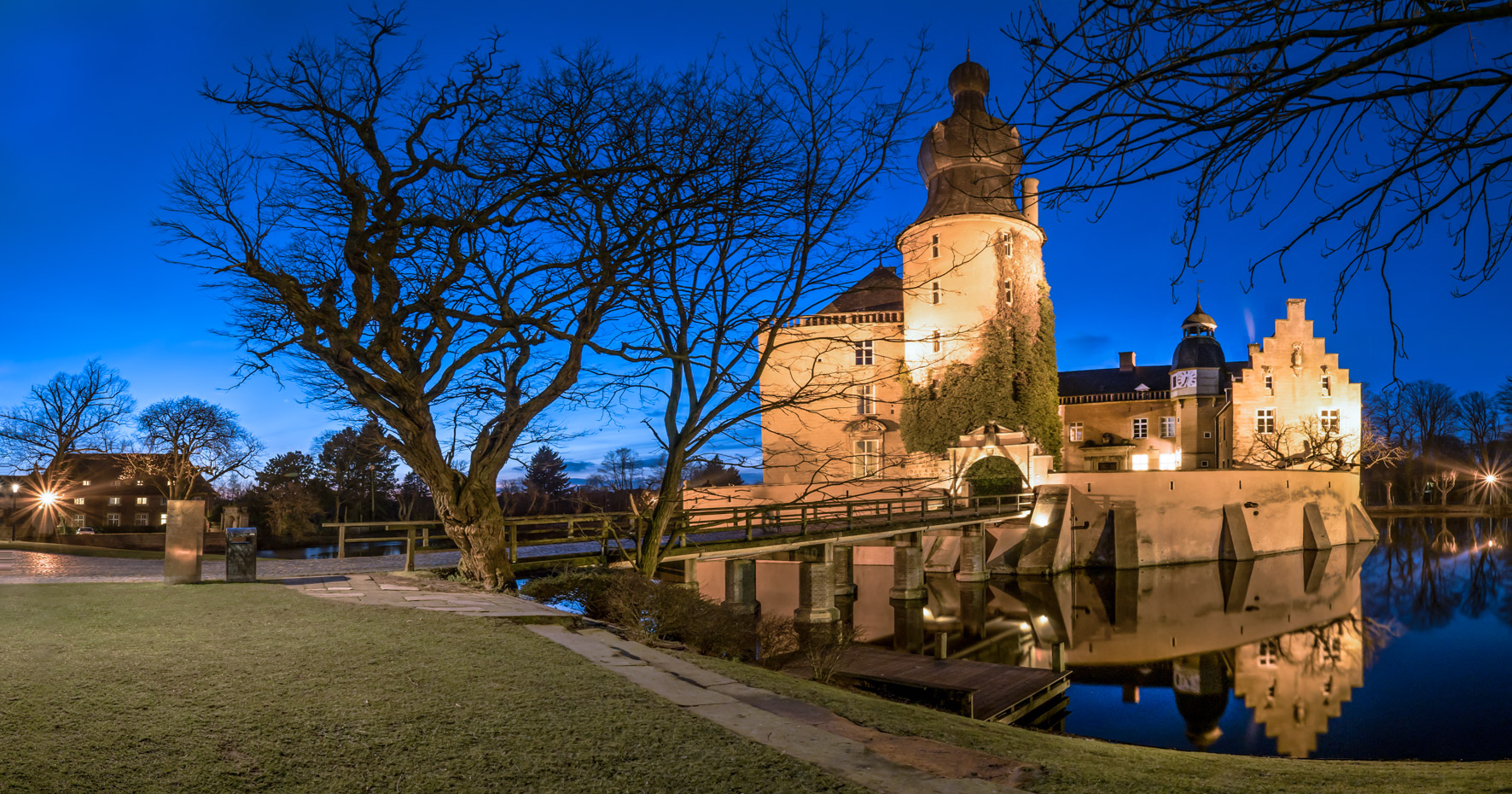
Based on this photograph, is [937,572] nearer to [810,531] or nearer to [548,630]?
[810,531]

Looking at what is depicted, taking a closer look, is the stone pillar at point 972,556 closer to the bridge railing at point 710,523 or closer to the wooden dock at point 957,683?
the bridge railing at point 710,523

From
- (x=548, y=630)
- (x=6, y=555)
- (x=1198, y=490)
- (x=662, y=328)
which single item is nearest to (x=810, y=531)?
(x=662, y=328)

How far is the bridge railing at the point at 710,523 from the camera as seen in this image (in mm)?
13734

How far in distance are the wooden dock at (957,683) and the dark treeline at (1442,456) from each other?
223 ft

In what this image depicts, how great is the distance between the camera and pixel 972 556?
30844 mm

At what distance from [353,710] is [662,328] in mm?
8870

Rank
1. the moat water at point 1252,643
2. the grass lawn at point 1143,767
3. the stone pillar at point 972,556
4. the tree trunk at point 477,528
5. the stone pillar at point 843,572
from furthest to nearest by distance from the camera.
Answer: the stone pillar at point 972,556
the stone pillar at point 843,572
the moat water at point 1252,643
the tree trunk at point 477,528
the grass lawn at point 1143,767

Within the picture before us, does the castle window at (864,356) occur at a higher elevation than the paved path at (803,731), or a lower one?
higher

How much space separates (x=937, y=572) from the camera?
3259 centimetres

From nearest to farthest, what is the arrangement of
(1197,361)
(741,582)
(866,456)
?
(741,582) < (866,456) < (1197,361)

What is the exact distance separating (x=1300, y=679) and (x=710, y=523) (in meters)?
14.7

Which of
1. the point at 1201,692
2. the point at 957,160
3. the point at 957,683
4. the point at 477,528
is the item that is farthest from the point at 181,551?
the point at 957,160

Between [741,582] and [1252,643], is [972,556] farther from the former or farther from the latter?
[741,582]

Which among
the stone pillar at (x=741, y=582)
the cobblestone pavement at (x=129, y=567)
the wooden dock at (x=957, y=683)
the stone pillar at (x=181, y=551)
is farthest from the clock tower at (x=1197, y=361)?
the stone pillar at (x=181, y=551)
